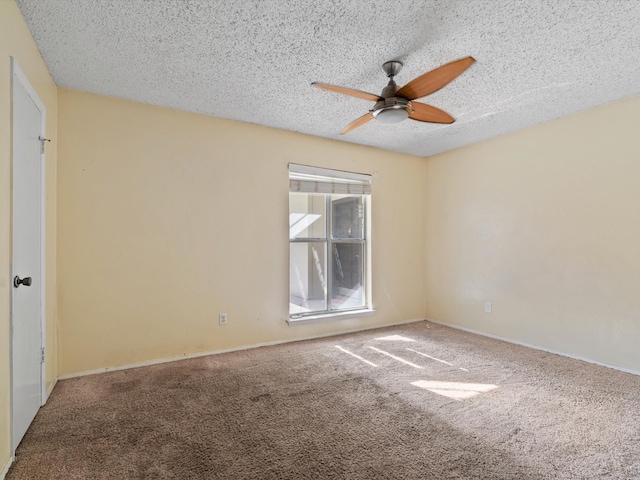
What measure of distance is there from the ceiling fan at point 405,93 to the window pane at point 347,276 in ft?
6.94

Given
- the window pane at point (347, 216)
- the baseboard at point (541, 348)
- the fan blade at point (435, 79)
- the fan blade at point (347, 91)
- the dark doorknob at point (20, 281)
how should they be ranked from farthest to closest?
the window pane at point (347, 216) < the baseboard at point (541, 348) < the fan blade at point (347, 91) < the fan blade at point (435, 79) < the dark doorknob at point (20, 281)

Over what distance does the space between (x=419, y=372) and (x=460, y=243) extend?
2.17 metres

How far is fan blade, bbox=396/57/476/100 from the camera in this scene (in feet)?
6.27

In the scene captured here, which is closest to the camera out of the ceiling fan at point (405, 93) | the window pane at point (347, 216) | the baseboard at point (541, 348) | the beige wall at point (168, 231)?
the ceiling fan at point (405, 93)

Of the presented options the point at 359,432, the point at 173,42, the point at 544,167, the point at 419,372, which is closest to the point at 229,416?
the point at 359,432

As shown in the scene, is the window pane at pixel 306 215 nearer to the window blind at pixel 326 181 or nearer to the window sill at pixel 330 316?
the window blind at pixel 326 181

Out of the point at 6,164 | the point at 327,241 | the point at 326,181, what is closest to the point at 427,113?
the point at 326,181

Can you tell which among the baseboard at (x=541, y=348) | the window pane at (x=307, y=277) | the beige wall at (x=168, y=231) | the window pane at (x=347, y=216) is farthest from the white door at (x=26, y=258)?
the baseboard at (x=541, y=348)

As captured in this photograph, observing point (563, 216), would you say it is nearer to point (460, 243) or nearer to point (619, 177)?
point (619, 177)

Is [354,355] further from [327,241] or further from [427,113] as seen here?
[427,113]

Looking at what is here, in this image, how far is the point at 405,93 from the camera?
2.32m

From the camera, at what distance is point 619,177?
298cm

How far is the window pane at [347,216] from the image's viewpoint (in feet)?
14.3

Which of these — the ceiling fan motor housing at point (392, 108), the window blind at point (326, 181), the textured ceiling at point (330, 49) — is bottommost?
the window blind at point (326, 181)
